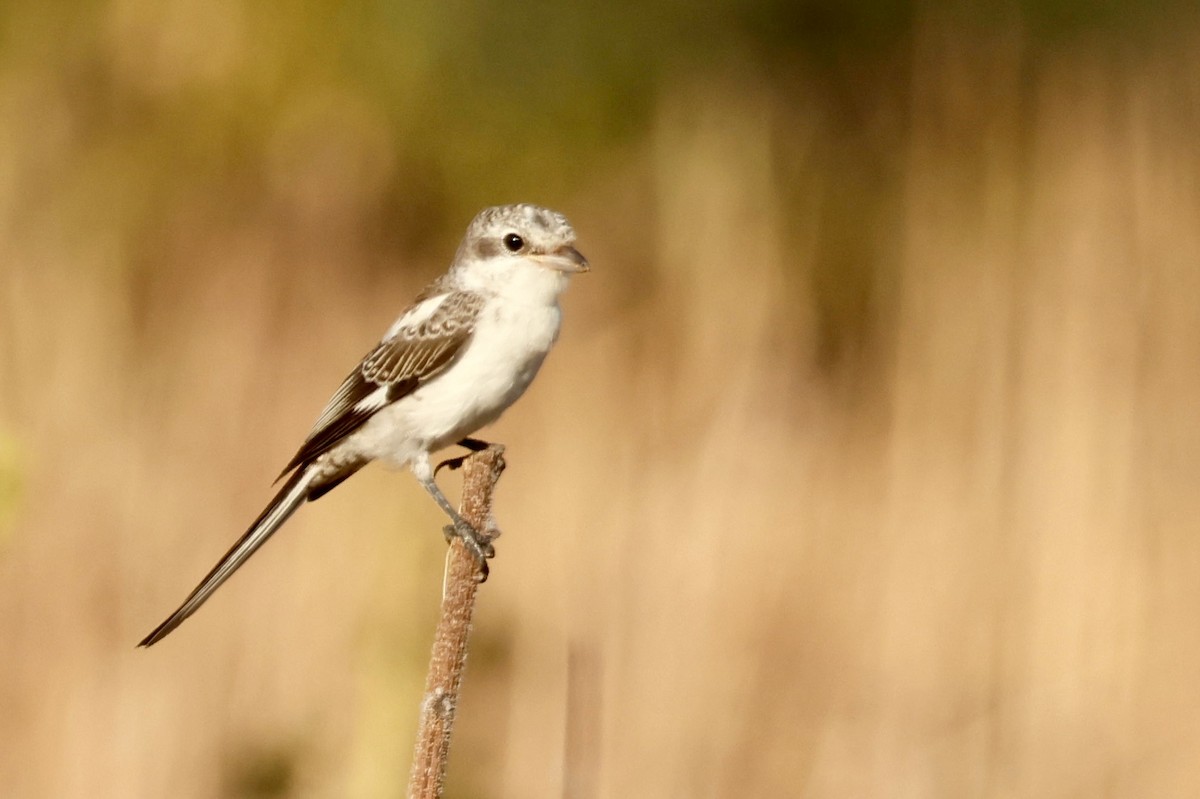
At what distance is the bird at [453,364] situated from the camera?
3.46m

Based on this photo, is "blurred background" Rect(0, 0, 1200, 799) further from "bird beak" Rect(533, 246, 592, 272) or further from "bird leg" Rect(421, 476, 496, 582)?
"bird beak" Rect(533, 246, 592, 272)

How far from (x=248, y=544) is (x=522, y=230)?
103 cm

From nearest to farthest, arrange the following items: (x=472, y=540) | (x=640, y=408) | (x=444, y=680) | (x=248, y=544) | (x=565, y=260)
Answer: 1. (x=444, y=680)
2. (x=472, y=540)
3. (x=248, y=544)
4. (x=565, y=260)
5. (x=640, y=408)

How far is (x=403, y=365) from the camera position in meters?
3.67

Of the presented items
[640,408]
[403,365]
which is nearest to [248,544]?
[403,365]

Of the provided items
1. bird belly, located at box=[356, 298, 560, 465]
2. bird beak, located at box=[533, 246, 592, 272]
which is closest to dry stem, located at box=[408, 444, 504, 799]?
bird belly, located at box=[356, 298, 560, 465]

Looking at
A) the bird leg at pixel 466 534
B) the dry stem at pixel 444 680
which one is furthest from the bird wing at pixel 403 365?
the dry stem at pixel 444 680

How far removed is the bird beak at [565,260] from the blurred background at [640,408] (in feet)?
2.44

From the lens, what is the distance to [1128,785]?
4.29 metres

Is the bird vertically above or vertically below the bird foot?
above

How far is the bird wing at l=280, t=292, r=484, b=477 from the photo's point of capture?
3594 millimetres

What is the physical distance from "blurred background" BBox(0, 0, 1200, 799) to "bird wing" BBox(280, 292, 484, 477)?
35cm

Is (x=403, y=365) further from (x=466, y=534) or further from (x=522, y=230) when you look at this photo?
(x=466, y=534)

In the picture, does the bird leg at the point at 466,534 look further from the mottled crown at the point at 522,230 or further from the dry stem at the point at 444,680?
the mottled crown at the point at 522,230
